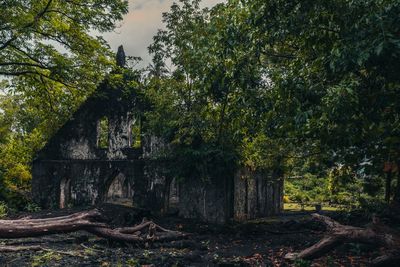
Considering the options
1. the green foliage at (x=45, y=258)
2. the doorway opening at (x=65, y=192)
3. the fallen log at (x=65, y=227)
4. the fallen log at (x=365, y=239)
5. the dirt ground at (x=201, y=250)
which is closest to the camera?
the fallen log at (x=365, y=239)

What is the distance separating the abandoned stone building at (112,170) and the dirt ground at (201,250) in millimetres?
3144

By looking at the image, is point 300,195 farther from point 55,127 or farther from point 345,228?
point 345,228

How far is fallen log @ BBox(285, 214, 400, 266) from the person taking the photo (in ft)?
26.3

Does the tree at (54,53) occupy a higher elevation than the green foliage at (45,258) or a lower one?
higher

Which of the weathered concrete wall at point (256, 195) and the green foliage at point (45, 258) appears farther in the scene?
the weathered concrete wall at point (256, 195)

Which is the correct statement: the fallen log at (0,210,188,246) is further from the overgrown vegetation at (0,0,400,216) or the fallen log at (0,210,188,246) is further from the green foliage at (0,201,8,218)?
the green foliage at (0,201,8,218)

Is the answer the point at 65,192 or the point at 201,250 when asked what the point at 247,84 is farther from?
the point at 65,192

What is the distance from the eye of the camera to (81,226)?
32.0 feet

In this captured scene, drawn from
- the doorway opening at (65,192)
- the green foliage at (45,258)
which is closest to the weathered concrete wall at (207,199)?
the doorway opening at (65,192)

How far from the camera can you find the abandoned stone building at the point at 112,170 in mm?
19469

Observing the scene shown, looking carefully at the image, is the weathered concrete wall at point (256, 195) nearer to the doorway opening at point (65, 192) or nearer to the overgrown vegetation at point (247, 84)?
the overgrown vegetation at point (247, 84)

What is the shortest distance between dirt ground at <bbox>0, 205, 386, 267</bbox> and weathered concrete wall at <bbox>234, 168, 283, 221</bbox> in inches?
127

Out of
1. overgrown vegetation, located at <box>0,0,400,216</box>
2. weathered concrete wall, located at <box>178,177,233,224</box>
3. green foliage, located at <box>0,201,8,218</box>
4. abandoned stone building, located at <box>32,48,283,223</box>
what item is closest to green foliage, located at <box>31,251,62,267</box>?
overgrown vegetation, located at <box>0,0,400,216</box>

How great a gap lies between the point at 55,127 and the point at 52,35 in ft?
28.5
